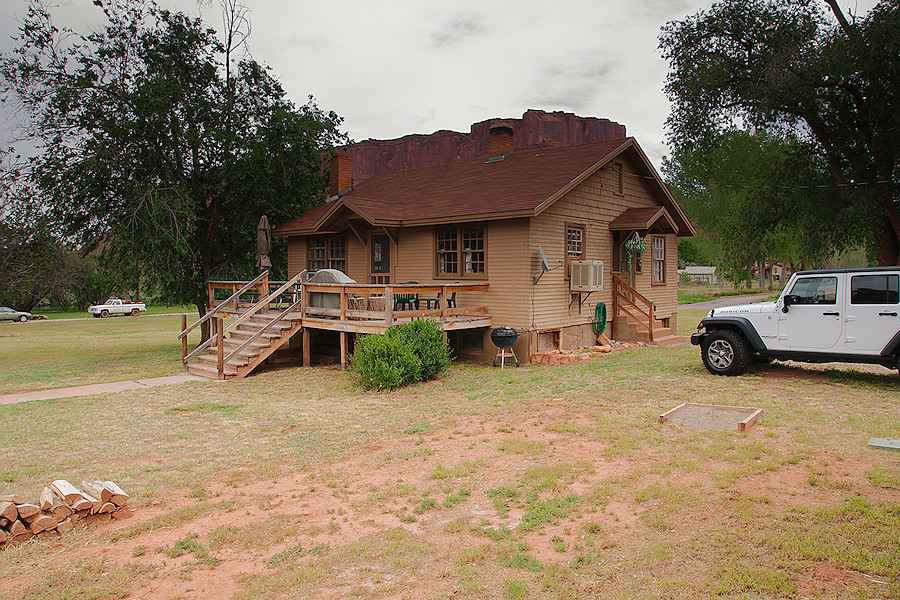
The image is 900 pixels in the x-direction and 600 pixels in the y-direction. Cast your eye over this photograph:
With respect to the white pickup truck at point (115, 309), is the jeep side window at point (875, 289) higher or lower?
higher

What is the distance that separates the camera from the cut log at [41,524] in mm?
5055

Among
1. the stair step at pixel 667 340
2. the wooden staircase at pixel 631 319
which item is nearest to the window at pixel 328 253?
the wooden staircase at pixel 631 319

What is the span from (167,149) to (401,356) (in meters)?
11.9

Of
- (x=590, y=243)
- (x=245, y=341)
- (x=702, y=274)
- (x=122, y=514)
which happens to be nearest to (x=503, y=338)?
(x=590, y=243)

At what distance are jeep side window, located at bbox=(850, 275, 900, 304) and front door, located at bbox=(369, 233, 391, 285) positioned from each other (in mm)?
11154

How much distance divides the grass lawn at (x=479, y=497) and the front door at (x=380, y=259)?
7.64 m

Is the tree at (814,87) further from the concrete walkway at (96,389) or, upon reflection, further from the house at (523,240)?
the concrete walkway at (96,389)

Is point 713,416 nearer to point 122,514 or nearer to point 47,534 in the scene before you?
point 122,514

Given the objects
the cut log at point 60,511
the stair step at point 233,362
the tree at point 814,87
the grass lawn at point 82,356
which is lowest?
the grass lawn at point 82,356

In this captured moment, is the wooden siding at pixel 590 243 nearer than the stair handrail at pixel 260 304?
No

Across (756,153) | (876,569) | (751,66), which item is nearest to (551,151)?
(751,66)

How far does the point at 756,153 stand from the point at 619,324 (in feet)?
127

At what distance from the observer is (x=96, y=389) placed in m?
12.4

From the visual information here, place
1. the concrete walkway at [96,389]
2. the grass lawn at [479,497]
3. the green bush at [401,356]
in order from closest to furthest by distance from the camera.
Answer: the grass lawn at [479,497]
the green bush at [401,356]
the concrete walkway at [96,389]
